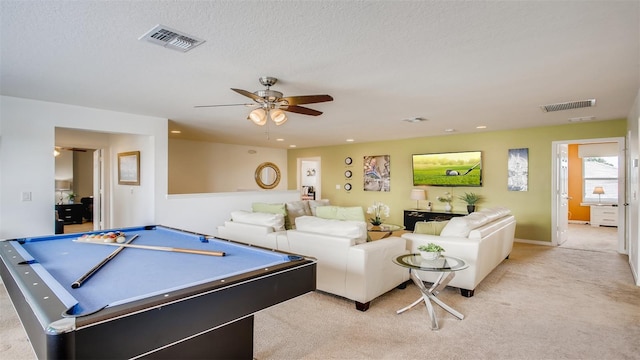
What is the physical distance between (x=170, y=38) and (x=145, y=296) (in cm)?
174

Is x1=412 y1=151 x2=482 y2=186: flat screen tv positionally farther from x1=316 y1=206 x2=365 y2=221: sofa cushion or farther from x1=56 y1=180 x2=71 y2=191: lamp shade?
x1=56 y1=180 x2=71 y2=191: lamp shade

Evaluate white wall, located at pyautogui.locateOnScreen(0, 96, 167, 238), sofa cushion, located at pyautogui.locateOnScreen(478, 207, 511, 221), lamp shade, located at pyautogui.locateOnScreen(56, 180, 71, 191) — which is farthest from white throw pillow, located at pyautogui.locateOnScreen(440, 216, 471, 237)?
lamp shade, located at pyautogui.locateOnScreen(56, 180, 71, 191)

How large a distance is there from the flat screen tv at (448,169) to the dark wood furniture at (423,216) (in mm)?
667

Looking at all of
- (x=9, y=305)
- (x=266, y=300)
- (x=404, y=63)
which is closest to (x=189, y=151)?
(x=9, y=305)

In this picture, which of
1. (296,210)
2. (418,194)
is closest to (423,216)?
(418,194)

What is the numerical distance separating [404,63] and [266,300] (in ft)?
7.19

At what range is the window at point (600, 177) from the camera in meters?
8.81

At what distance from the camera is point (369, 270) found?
3.08 metres

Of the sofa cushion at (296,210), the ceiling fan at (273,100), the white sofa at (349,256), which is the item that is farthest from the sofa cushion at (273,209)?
the ceiling fan at (273,100)

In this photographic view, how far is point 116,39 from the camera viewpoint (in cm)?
233

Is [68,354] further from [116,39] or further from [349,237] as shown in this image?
[349,237]

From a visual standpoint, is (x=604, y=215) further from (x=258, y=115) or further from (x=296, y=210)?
(x=258, y=115)

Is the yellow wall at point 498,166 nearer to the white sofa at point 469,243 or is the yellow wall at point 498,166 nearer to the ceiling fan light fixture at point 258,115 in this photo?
the white sofa at point 469,243

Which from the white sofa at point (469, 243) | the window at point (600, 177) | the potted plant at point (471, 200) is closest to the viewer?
the white sofa at point (469, 243)
